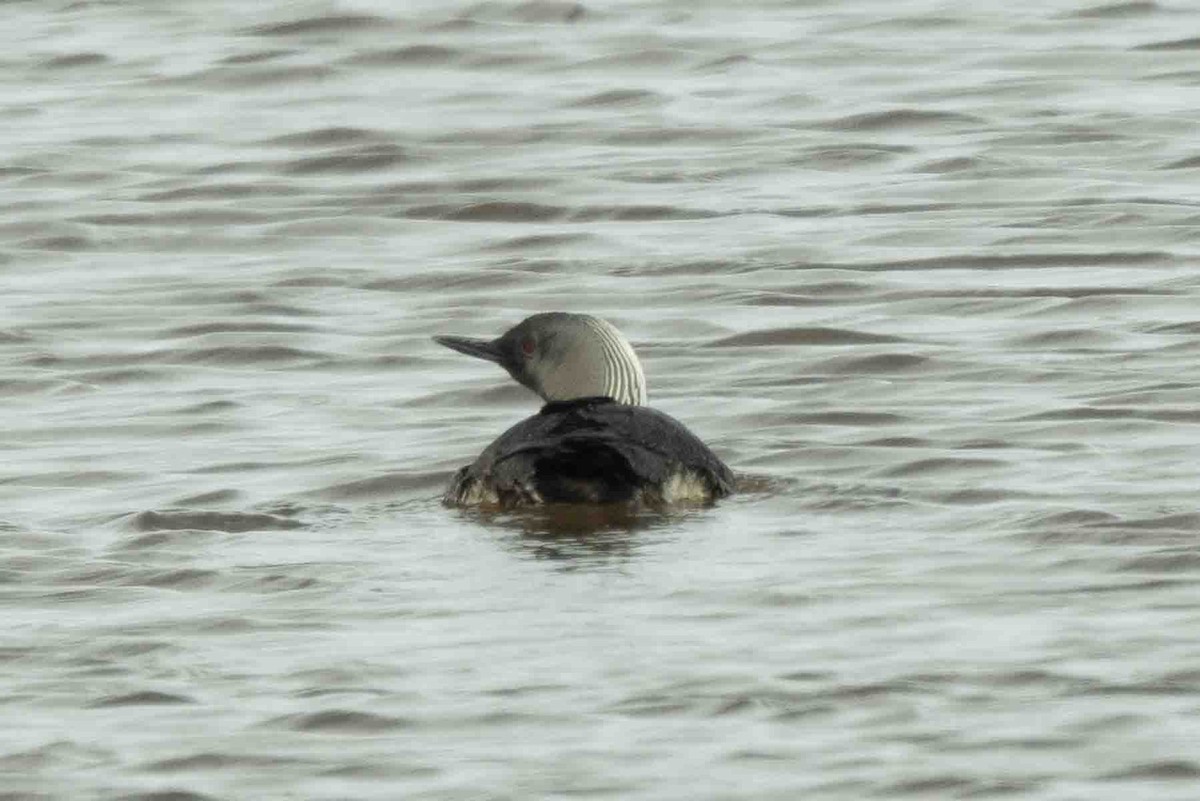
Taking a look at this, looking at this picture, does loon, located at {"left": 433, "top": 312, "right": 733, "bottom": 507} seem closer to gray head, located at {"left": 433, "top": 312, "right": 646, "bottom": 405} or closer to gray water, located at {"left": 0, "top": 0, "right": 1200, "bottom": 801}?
gray head, located at {"left": 433, "top": 312, "right": 646, "bottom": 405}

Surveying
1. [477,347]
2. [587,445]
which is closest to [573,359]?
[477,347]

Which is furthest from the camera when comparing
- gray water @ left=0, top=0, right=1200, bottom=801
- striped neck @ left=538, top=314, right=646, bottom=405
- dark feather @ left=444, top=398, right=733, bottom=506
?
striped neck @ left=538, top=314, right=646, bottom=405

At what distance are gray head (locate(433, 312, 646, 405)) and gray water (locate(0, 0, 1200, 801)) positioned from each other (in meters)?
0.52

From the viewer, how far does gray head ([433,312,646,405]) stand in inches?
398

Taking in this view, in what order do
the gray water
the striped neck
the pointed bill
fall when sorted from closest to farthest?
the gray water → the striped neck → the pointed bill

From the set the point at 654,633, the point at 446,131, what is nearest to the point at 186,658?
the point at 654,633

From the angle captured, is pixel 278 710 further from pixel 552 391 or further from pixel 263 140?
pixel 263 140

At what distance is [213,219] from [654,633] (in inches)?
331

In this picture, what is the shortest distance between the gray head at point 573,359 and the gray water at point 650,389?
519mm

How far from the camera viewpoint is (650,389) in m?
12.1

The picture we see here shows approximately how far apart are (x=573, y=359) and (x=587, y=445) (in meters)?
0.86

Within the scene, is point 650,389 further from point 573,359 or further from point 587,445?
point 587,445

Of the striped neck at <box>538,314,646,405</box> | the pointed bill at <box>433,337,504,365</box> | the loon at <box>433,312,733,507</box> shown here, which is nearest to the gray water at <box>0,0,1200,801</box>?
the loon at <box>433,312,733,507</box>

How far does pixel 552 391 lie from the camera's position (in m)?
10.2
